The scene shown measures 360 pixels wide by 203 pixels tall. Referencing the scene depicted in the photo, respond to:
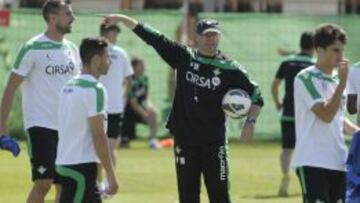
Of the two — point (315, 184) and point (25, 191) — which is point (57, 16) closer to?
point (315, 184)

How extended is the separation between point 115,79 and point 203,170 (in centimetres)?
591

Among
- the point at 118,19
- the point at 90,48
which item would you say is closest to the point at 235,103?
the point at 118,19

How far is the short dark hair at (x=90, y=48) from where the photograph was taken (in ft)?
34.3

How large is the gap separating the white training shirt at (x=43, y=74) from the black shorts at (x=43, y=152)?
8cm

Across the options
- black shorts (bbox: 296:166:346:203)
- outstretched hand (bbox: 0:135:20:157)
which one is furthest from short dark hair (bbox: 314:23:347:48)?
outstretched hand (bbox: 0:135:20:157)

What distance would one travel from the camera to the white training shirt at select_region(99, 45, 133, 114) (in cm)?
1716

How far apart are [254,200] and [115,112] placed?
2.55m

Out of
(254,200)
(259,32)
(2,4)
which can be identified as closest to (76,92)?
(254,200)

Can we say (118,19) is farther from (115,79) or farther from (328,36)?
(115,79)

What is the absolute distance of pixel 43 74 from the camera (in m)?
12.5

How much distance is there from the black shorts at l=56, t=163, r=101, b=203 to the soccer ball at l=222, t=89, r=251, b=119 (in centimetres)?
168

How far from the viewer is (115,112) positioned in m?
17.2

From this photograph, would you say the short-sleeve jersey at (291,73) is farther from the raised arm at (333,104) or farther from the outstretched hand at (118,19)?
the raised arm at (333,104)

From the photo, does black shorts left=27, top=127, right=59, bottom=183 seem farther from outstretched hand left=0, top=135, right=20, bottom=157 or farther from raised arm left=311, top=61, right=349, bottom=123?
raised arm left=311, top=61, right=349, bottom=123
